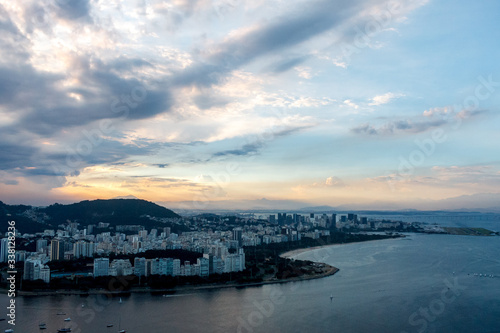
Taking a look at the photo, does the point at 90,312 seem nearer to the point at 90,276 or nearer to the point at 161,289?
the point at 161,289

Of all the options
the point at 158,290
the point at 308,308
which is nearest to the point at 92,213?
the point at 158,290

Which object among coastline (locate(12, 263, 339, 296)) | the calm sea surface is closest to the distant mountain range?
coastline (locate(12, 263, 339, 296))

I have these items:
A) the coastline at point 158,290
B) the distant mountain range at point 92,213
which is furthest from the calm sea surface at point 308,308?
the distant mountain range at point 92,213

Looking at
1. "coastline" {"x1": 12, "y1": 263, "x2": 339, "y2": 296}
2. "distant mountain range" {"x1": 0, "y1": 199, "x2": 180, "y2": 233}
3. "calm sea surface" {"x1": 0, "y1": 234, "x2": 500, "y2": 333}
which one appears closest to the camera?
"calm sea surface" {"x1": 0, "y1": 234, "x2": 500, "y2": 333}

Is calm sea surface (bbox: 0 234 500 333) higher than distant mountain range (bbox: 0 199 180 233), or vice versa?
distant mountain range (bbox: 0 199 180 233)

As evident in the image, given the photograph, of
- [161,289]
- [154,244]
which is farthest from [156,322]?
[154,244]

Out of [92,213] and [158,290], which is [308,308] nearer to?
[158,290]

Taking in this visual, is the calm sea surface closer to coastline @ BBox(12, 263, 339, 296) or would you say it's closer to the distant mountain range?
coastline @ BBox(12, 263, 339, 296)
